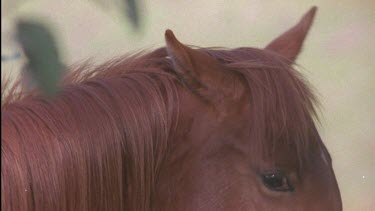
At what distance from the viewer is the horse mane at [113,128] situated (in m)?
1.28

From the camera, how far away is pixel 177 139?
1414 mm

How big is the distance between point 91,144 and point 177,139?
18cm

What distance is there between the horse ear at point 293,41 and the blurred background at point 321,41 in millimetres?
1364

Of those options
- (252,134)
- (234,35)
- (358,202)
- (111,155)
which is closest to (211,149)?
(252,134)

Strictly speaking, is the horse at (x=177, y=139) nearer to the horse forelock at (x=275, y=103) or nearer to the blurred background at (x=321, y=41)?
the horse forelock at (x=275, y=103)

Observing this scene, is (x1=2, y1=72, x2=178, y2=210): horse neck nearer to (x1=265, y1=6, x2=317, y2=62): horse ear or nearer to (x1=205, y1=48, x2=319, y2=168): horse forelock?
(x1=205, y1=48, x2=319, y2=168): horse forelock

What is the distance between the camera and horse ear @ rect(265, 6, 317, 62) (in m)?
1.71

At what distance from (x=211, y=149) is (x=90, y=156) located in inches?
9.5

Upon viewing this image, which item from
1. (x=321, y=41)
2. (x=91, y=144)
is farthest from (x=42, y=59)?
(x=321, y=41)

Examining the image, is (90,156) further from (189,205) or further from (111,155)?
(189,205)

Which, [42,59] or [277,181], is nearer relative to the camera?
[42,59]

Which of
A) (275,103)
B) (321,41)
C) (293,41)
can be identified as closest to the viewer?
(275,103)

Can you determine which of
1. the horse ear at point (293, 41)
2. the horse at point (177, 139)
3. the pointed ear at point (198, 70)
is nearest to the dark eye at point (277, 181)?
the horse at point (177, 139)

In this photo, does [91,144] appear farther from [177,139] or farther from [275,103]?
[275,103]
